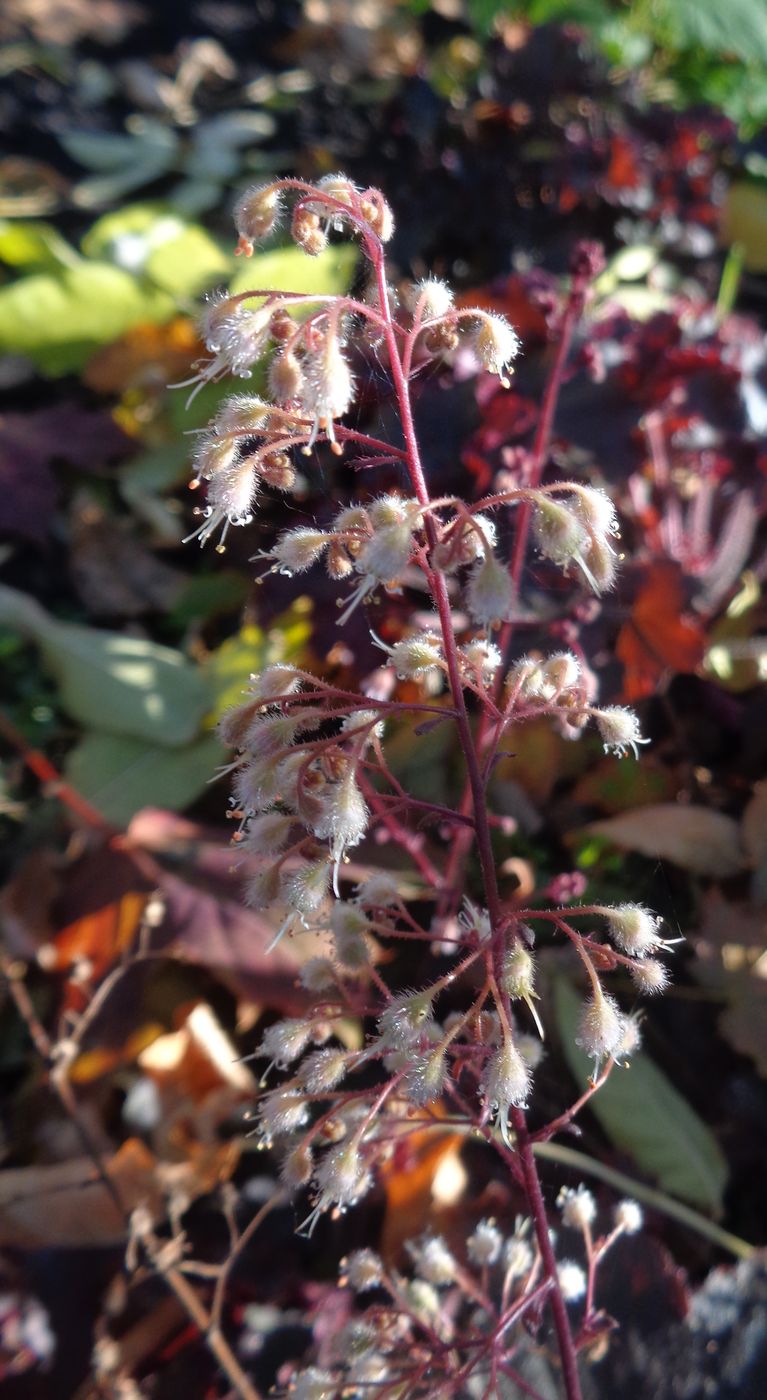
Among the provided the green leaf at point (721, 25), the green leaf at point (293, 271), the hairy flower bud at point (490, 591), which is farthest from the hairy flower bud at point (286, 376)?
the green leaf at point (721, 25)

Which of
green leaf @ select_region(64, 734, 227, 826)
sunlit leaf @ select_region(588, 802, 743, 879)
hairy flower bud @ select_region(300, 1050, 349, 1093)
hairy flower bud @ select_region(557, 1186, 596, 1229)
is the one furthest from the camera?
green leaf @ select_region(64, 734, 227, 826)

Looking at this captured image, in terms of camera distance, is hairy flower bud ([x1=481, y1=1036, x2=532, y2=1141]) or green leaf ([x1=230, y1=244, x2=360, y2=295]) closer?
hairy flower bud ([x1=481, y1=1036, x2=532, y2=1141])

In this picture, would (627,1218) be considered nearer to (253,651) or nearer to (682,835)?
(682,835)

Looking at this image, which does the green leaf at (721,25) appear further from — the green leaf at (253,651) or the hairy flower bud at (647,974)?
the hairy flower bud at (647,974)

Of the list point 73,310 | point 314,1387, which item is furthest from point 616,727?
point 73,310

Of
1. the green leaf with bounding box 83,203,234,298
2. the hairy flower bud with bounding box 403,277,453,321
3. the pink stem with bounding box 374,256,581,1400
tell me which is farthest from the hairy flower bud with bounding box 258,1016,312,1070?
the green leaf with bounding box 83,203,234,298

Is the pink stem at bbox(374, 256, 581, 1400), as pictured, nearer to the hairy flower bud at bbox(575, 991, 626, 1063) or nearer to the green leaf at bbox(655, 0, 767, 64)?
the hairy flower bud at bbox(575, 991, 626, 1063)

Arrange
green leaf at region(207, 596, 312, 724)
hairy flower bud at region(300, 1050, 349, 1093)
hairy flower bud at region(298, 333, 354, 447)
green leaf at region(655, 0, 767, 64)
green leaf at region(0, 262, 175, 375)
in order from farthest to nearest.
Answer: green leaf at region(655, 0, 767, 64) → green leaf at region(0, 262, 175, 375) → green leaf at region(207, 596, 312, 724) → hairy flower bud at region(300, 1050, 349, 1093) → hairy flower bud at region(298, 333, 354, 447)
